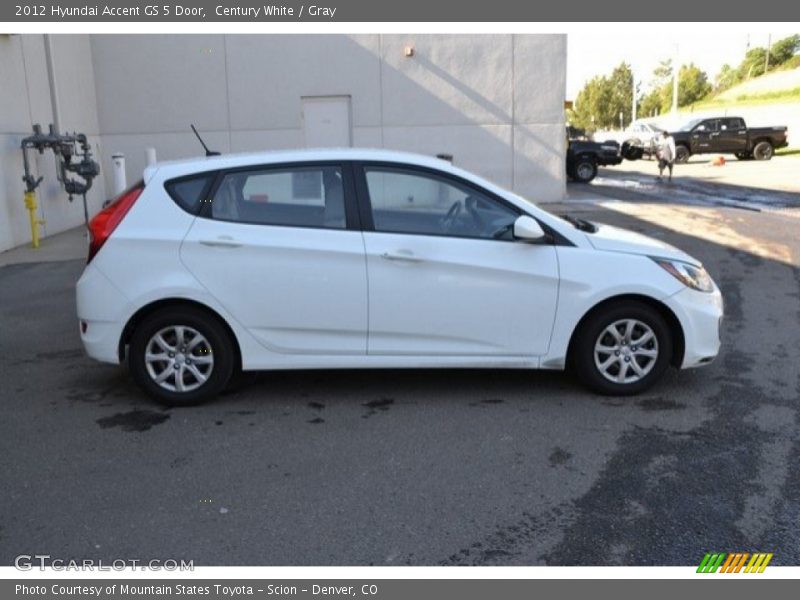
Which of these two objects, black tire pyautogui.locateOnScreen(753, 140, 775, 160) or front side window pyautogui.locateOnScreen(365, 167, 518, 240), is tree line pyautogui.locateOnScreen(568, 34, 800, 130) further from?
front side window pyautogui.locateOnScreen(365, 167, 518, 240)

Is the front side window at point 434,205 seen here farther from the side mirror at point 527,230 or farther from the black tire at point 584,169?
the black tire at point 584,169

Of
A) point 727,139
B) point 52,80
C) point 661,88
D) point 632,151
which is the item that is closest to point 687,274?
point 52,80

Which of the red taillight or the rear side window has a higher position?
the rear side window

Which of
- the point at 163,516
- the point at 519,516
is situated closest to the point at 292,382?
the point at 163,516

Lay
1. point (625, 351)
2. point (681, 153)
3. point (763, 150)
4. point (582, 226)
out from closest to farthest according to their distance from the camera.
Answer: point (625, 351) → point (582, 226) → point (763, 150) → point (681, 153)

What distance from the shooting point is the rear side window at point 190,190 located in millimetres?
4984

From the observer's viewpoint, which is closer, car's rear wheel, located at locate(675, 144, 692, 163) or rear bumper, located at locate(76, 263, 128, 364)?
rear bumper, located at locate(76, 263, 128, 364)

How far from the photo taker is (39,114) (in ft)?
44.2

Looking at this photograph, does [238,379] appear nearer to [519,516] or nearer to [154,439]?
[154,439]

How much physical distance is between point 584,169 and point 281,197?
21433mm

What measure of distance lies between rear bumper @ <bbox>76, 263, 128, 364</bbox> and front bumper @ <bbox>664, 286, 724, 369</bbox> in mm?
3660

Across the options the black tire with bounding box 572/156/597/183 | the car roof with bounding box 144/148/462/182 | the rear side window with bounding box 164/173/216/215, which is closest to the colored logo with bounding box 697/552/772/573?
the car roof with bounding box 144/148/462/182

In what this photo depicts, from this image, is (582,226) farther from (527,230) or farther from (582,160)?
(582,160)

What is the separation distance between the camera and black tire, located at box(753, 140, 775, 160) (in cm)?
3238
